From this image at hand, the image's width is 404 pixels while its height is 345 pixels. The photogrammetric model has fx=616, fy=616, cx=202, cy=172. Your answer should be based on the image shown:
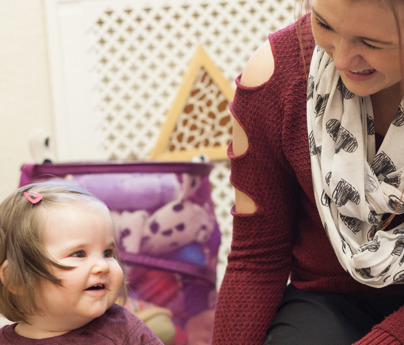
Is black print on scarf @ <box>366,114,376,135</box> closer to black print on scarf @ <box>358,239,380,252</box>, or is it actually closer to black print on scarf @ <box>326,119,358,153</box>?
black print on scarf @ <box>326,119,358,153</box>

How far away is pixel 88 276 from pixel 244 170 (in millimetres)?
336

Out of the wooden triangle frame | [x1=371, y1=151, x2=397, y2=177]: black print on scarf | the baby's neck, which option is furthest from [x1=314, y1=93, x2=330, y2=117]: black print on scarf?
the wooden triangle frame

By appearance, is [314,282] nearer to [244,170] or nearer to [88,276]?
[244,170]

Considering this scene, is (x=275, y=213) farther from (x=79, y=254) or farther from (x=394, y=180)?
(x=79, y=254)

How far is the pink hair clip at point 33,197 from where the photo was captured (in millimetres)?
931

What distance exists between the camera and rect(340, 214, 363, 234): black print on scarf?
0.96 metres

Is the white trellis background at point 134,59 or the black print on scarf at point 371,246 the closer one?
the black print on scarf at point 371,246

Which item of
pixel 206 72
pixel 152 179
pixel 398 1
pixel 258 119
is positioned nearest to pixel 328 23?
pixel 398 1

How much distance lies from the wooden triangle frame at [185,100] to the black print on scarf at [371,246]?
4.26ft

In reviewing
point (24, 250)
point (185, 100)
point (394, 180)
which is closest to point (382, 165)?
point (394, 180)

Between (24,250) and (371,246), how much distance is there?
513 mm

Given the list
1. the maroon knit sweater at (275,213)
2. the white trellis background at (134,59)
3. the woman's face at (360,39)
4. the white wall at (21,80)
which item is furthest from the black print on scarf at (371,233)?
the white wall at (21,80)

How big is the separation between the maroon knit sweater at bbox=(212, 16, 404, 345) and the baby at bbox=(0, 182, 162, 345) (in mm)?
207

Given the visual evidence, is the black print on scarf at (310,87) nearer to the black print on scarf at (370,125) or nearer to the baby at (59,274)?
the black print on scarf at (370,125)
